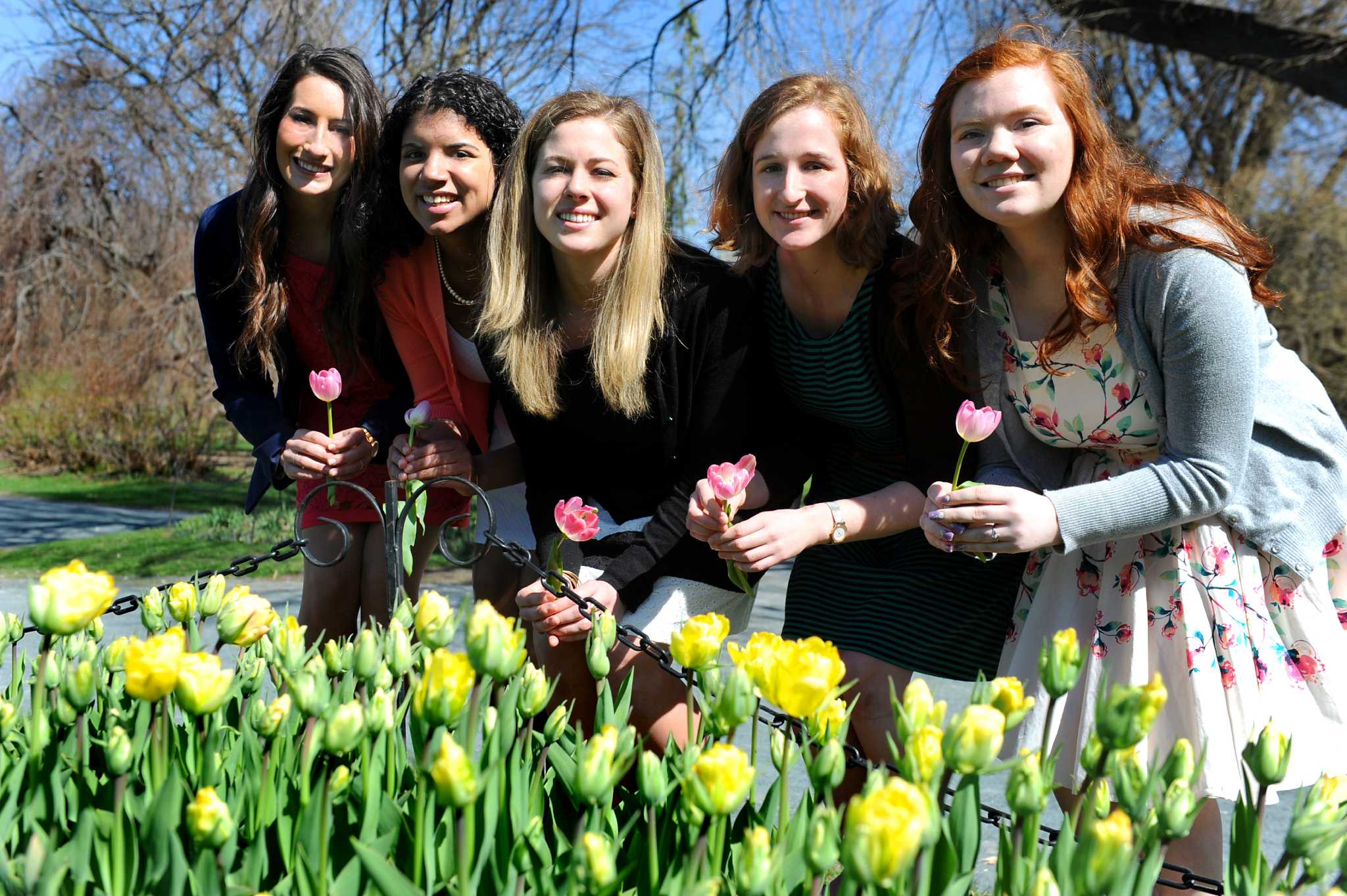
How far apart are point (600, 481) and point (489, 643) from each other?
126 cm

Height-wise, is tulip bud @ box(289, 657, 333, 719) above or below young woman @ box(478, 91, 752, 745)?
below

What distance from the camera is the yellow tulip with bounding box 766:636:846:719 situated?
3.84 feet

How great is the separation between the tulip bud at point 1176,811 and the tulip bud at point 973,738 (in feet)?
0.59

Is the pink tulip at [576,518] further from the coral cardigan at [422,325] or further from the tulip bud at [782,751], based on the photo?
the tulip bud at [782,751]

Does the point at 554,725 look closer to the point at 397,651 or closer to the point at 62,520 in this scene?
the point at 397,651

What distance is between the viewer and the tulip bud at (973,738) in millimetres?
1049

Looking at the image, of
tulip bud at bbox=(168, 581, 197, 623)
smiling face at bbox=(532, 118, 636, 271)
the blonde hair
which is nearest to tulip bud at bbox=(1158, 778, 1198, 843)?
tulip bud at bbox=(168, 581, 197, 623)

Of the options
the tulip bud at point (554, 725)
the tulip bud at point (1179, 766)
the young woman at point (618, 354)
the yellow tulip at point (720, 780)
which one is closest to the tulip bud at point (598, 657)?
the tulip bud at point (554, 725)

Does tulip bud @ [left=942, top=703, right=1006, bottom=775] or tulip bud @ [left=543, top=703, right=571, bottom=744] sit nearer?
tulip bud @ [left=942, top=703, right=1006, bottom=775]

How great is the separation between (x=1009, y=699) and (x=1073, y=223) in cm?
99

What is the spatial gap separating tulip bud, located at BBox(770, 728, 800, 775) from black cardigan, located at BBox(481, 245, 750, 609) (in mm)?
978

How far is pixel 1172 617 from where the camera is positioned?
192cm

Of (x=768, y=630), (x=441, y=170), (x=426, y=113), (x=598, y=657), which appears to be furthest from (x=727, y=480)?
(x=768, y=630)

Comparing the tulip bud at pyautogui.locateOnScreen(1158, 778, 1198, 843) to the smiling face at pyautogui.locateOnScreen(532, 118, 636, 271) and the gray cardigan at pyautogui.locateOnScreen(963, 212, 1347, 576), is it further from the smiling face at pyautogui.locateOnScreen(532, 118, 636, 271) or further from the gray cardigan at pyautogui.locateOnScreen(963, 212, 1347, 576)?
the smiling face at pyautogui.locateOnScreen(532, 118, 636, 271)
